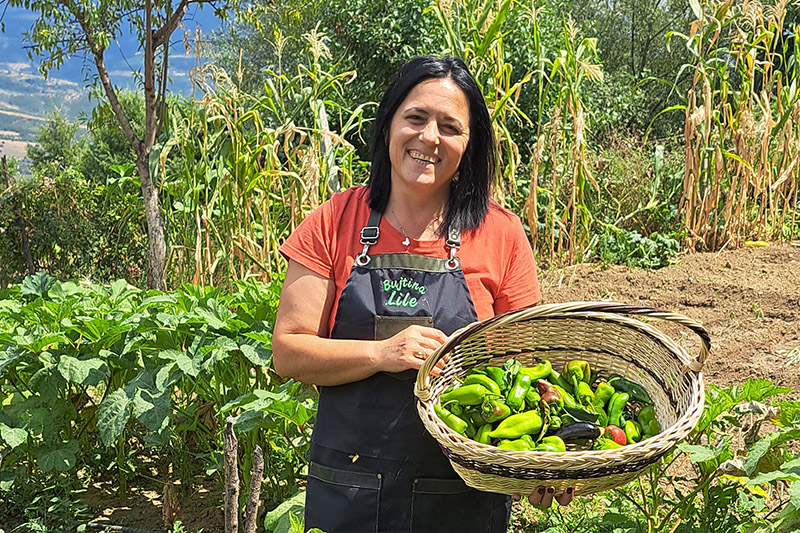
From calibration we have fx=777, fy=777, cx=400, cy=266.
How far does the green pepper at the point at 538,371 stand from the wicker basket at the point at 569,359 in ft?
0.34

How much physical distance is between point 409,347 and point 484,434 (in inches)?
8.9

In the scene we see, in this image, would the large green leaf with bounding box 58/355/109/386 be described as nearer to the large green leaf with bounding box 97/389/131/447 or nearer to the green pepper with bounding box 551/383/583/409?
the large green leaf with bounding box 97/389/131/447

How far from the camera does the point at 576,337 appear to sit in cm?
180

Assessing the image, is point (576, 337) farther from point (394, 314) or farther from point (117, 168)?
point (117, 168)

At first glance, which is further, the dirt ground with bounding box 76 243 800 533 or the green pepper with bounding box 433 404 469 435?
the dirt ground with bounding box 76 243 800 533

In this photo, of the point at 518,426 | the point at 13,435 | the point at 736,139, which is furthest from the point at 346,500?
the point at 736,139

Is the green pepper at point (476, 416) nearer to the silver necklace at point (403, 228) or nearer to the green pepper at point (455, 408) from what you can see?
the green pepper at point (455, 408)

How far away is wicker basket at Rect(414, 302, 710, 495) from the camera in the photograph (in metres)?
1.39

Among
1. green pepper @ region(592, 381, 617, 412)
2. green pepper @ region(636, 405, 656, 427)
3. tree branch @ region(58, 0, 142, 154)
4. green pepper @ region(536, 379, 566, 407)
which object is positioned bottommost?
green pepper @ region(636, 405, 656, 427)

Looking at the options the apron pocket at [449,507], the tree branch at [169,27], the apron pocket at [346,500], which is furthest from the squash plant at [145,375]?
the tree branch at [169,27]

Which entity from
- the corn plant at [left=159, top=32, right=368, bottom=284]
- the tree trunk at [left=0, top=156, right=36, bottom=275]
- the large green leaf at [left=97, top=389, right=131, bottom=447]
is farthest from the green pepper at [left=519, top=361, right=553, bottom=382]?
the tree trunk at [left=0, top=156, right=36, bottom=275]

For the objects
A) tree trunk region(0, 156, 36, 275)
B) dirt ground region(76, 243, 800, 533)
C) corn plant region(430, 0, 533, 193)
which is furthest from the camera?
tree trunk region(0, 156, 36, 275)

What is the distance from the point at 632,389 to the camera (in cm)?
172

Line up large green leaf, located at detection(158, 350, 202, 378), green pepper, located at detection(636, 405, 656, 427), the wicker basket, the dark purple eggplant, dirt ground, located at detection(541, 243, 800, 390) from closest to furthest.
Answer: the wicker basket
the dark purple eggplant
green pepper, located at detection(636, 405, 656, 427)
large green leaf, located at detection(158, 350, 202, 378)
dirt ground, located at detection(541, 243, 800, 390)
